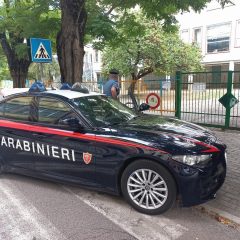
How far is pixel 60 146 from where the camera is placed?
4164 millimetres

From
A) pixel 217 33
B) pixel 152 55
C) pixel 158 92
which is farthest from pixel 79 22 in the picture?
pixel 217 33

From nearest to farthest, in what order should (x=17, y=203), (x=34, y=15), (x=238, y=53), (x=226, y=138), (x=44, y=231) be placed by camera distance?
(x=44, y=231) < (x=17, y=203) < (x=226, y=138) < (x=34, y=15) < (x=238, y=53)

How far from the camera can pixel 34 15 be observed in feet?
31.0

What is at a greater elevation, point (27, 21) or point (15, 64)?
point (27, 21)

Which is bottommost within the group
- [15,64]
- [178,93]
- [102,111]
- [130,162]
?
[130,162]

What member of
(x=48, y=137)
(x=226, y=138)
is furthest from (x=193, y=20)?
(x=48, y=137)

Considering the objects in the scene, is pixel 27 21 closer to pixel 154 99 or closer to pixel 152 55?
pixel 154 99

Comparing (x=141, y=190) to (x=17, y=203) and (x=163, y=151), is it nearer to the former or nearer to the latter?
(x=163, y=151)

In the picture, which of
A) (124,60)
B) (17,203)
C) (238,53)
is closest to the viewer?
(17,203)

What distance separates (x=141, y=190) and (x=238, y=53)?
30.1m

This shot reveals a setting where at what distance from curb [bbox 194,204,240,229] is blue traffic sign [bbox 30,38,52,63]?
18.7 feet

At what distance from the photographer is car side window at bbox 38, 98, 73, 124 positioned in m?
4.27

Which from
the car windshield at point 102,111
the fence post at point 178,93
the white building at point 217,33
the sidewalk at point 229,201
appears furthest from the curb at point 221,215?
the white building at point 217,33

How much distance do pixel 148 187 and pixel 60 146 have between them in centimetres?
137
